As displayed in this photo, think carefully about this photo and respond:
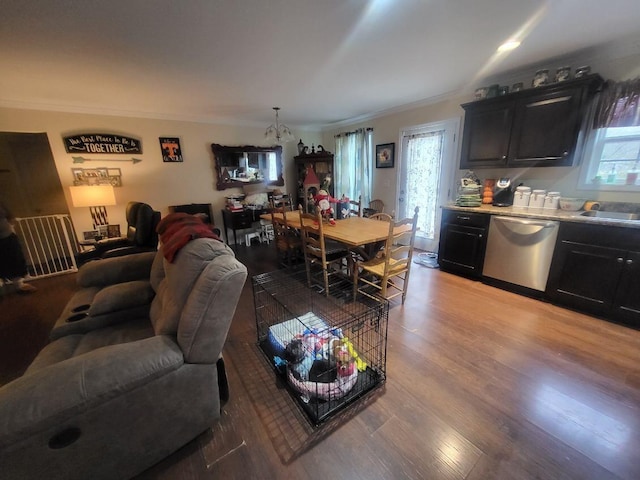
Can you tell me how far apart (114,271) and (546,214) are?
3939 millimetres

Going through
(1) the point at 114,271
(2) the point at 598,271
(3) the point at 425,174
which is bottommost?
(2) the point at 598,271

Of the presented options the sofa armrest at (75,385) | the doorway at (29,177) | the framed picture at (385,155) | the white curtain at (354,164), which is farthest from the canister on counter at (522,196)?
the doorway at (29,177)

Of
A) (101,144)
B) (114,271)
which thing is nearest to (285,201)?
(101,144)

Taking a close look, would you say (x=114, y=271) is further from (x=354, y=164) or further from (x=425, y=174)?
(x=354, y=164)

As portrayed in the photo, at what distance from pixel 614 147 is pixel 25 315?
6117 millimetres

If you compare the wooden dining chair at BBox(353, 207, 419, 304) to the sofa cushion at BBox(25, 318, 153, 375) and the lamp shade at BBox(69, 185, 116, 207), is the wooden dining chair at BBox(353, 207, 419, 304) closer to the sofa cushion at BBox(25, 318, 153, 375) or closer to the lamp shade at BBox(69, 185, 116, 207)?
Answer: the sofa cushion at BBox(25, 318, 153, 375)

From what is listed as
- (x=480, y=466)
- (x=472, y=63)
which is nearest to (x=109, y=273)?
(x=480, y=466)

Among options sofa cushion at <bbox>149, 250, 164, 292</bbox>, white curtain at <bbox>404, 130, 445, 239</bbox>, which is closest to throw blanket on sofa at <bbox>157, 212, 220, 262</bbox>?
sofa cushion at <bbox>149, 250, 164, 292</bbox>

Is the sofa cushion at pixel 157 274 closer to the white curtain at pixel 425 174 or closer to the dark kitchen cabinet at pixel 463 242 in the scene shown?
the dark kitchen cabinet at pixel 463 242

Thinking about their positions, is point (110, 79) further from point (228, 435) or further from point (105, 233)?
point (228, 435)

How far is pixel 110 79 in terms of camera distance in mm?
2660

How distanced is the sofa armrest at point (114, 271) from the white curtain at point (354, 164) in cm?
401

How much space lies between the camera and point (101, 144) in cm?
377

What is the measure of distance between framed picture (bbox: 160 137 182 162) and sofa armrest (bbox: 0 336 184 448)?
13.5ft
